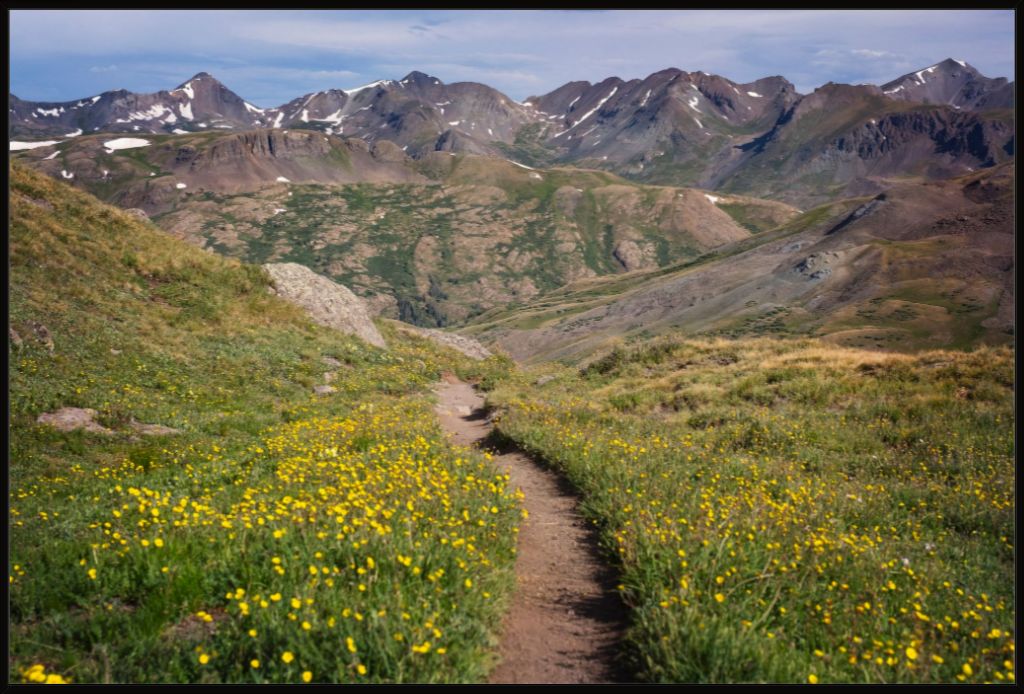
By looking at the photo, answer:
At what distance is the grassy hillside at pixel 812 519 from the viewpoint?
18.2ft

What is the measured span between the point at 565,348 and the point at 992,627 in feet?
298

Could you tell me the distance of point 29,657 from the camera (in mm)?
4883

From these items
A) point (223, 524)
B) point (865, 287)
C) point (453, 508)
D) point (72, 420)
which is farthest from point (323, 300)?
point (865, 287)

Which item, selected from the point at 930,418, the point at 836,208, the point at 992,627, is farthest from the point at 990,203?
the point at 992,627

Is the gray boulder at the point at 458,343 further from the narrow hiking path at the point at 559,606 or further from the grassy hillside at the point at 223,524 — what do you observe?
the narrow hiking path at the point at 559,606

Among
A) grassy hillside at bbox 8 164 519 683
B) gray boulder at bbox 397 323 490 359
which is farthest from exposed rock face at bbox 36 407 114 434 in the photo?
gray boulder at bbox 397 323 490 359

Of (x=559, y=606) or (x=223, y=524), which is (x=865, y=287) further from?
(x=223, y=524)

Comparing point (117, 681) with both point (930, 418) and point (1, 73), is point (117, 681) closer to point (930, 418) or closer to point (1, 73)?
point (1, 73)

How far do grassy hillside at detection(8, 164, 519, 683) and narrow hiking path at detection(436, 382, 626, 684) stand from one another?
0.41 meters

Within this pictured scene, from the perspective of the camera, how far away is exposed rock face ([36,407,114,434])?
40.4ft

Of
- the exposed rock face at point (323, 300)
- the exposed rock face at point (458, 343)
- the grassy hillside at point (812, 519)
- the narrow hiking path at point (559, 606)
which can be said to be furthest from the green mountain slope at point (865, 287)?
the narrow hiking path at point (559, 606)

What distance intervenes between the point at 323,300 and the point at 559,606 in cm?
2810

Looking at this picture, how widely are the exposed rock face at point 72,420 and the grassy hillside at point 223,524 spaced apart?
0.19 m

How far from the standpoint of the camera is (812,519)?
29.0 ft
